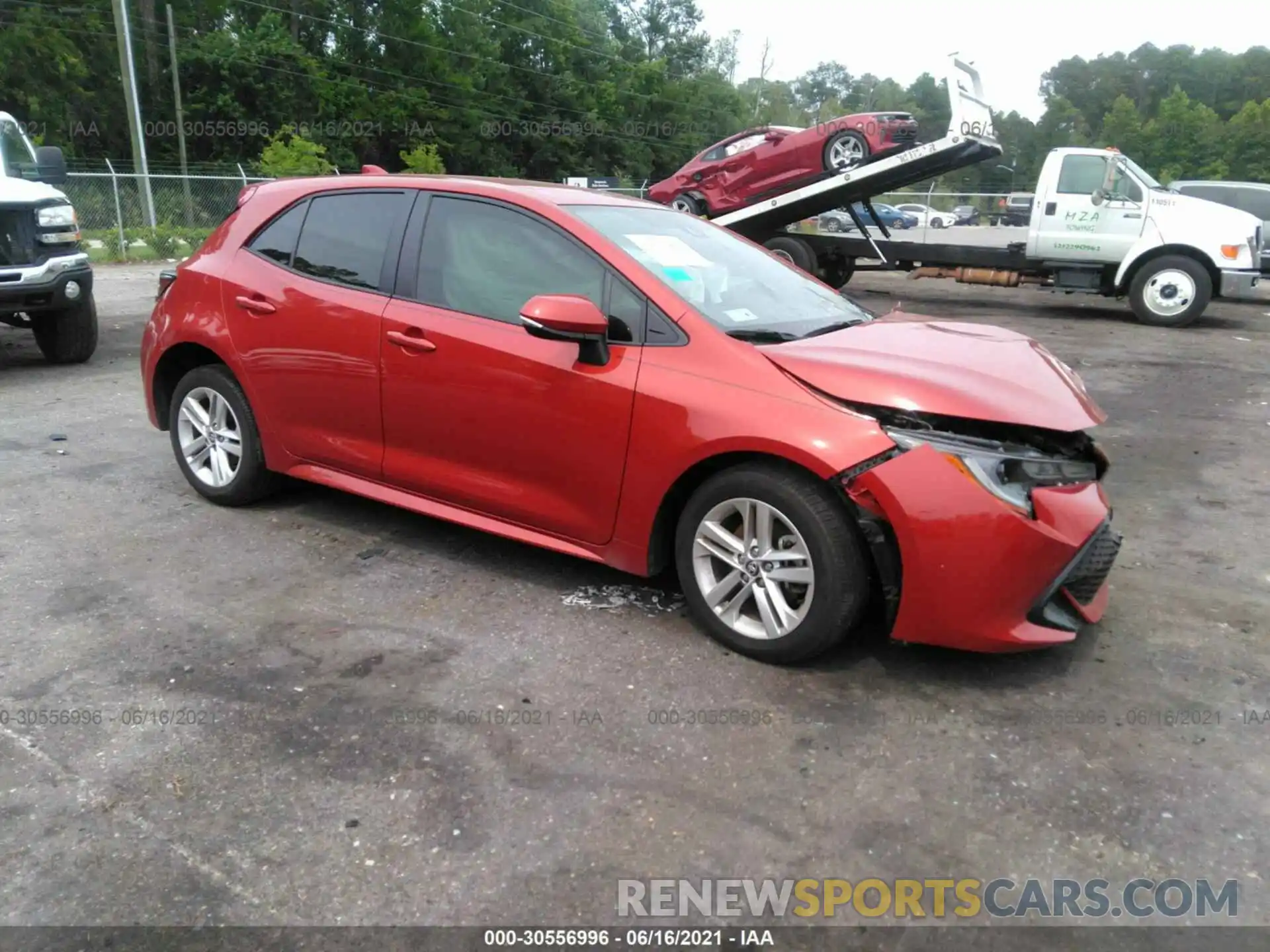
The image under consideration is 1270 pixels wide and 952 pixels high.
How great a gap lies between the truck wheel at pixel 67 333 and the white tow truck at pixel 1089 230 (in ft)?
31.1

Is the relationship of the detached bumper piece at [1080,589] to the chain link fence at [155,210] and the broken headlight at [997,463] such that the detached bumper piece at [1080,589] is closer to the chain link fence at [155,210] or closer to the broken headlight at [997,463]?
the broken headlight at [997,463]

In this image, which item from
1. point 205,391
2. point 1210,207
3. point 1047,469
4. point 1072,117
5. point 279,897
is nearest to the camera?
point 279,897

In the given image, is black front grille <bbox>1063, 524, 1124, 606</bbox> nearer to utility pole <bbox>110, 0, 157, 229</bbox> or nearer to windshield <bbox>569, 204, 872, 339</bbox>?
windshield <bbox>569, 204, 872, 339</bbox>

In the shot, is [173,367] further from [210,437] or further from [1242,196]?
[1242,196]

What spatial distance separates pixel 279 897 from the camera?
7.79ft

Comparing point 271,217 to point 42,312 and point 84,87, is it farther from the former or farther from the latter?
point 84,87

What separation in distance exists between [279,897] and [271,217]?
3401 mm

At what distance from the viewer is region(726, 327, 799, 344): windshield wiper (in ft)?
12.0

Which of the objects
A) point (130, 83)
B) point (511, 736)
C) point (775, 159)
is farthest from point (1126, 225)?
point (130, 83)

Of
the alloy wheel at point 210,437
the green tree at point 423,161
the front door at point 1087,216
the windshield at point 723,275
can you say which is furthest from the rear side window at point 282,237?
the green tree at point 423,161

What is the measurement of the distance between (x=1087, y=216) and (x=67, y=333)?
1196 centimetres

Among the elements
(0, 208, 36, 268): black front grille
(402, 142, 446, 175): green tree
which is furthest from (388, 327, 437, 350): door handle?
(402, 142, 446, 175): green tree

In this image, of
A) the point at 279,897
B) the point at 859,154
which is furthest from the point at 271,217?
the point at 859,154

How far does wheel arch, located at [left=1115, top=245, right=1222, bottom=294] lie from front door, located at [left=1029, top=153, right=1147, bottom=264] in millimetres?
168
